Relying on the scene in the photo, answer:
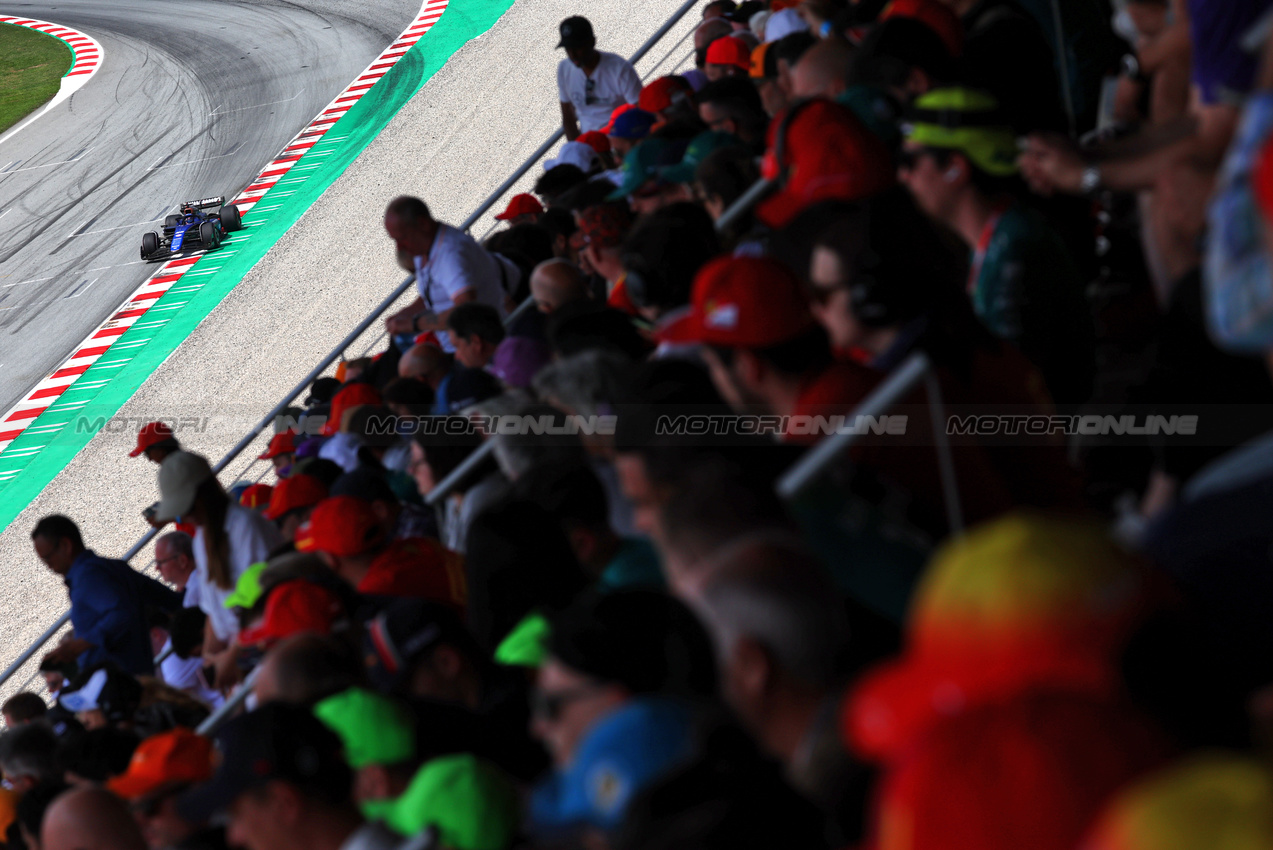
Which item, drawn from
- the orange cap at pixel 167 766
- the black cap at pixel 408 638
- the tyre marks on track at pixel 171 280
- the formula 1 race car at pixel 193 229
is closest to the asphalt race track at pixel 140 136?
the tyre marks on track at pixel 171 280

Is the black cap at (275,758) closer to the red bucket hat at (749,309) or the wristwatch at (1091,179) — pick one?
the red bucket hat at (749,309)

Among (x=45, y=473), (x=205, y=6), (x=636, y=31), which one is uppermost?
(x=205, y=6)

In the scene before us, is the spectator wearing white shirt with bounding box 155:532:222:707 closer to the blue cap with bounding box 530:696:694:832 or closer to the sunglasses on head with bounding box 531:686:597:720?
the sunglasses on head with bounding box 531:686:597:720

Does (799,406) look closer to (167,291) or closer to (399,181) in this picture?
(399,181)

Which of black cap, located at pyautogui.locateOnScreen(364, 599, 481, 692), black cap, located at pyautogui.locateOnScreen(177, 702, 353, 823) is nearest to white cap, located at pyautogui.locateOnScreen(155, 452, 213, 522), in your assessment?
black cap, located at pyautogui.locateOnScreen(364, 599, 481, 692)

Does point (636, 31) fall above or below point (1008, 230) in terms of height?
below

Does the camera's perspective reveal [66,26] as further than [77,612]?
Yes

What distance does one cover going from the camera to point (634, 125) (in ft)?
23.7

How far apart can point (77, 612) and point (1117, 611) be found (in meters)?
6.60

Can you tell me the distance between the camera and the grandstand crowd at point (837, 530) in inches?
53.7

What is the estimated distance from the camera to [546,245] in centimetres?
734

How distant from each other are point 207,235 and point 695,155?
1104 centimetres

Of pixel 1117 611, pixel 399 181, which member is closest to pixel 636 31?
pixel 399 181

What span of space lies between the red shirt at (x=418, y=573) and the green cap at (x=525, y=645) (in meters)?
1.08
